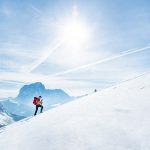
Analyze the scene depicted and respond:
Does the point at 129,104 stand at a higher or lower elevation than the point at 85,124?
higher

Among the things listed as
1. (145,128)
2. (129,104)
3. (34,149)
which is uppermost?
(129,104)

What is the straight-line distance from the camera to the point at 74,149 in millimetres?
10328

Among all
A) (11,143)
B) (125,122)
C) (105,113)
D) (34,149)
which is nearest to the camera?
(34,149)

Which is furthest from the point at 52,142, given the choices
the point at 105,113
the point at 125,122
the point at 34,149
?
the point at 105,113

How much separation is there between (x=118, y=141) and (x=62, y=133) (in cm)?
362

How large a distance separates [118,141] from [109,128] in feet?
6.18

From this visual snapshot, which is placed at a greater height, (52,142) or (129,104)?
(129,104)

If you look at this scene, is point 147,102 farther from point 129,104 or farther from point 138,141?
point 138,141

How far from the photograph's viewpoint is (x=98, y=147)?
1002 centimetres

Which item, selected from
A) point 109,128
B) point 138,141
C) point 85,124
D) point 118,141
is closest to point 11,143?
point 85,124

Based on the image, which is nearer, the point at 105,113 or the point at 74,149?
the point at 74,149

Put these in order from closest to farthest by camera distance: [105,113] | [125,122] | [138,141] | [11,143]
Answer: [138,141], [125,122], [11,143], [105,113]

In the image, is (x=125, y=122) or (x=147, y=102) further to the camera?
(x=147, y=102)

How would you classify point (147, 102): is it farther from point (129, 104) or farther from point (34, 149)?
point (34, 149)
